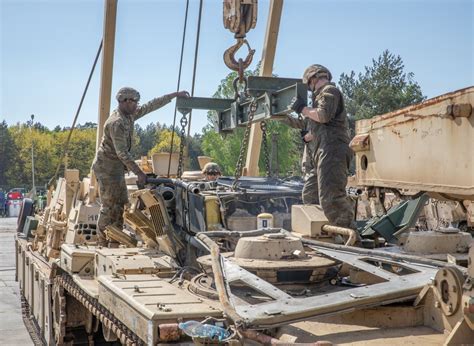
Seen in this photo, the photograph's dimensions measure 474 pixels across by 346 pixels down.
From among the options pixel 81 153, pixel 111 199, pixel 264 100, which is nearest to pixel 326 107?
pixel 264 100

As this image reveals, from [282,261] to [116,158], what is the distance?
4415mm

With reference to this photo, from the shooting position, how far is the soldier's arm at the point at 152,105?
959 cm

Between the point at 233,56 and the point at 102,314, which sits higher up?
the point at 233,56

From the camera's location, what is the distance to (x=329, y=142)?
21.8ft

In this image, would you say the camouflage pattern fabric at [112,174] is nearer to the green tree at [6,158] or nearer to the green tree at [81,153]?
the green tree at [81,153]

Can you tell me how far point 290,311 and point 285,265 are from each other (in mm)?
878

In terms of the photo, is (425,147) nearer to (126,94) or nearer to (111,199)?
(126,94)

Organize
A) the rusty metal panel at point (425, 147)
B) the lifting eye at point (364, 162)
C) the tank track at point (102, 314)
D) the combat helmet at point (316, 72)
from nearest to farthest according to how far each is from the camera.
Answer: the rusty metal panel at point (425, 147) → the lifting eye at point (364, 162) → the tank track at point (102, 314) → the combat helmet at point (316, 72)

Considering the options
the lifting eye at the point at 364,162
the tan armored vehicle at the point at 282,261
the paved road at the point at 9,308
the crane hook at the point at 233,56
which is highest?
the crane hook at the point at 233,56

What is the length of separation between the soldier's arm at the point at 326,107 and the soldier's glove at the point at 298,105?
0.18 metres

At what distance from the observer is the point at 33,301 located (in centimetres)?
1194

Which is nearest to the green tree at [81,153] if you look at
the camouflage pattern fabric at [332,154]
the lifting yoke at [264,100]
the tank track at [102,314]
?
the tank track at [102,314]

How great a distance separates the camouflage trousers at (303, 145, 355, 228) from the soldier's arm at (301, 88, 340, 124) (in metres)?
0.28

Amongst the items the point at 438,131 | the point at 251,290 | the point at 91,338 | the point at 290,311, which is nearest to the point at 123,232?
the point at 91,338
